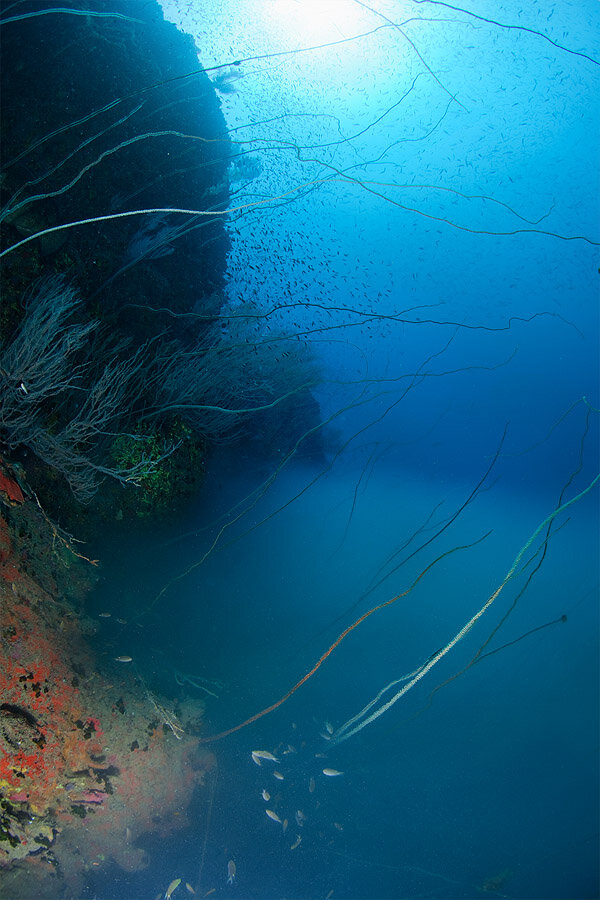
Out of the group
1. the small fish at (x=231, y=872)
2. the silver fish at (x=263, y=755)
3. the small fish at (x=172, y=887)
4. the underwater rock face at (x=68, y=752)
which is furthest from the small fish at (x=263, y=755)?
the small fish at (x=172, y=887)

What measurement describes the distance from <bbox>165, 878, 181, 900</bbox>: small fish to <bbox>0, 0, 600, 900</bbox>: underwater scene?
5 centimetres

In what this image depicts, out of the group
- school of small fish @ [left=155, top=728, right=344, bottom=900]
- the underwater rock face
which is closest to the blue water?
school of small fish @ [left=155, top=728, right=344, bottom=900]

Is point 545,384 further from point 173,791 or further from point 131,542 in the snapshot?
point 173,791

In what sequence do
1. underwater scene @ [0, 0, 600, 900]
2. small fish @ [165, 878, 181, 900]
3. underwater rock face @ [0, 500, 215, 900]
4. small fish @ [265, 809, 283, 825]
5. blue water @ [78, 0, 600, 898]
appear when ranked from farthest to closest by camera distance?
blue water @ [78, 0, 600, 898] < small fish @ [265, 809, 283, 825] < small fish @ [165, 878, 181, 900] < underwater scene @ [0, 0, 600, 900] < underwater rock face @ [0, 500, 215, 900]

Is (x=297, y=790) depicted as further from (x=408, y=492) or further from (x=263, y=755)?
(x=408, y=492)

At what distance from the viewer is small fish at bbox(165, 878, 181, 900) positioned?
268 cm

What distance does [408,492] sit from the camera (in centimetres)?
407

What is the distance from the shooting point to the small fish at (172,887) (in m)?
2.68

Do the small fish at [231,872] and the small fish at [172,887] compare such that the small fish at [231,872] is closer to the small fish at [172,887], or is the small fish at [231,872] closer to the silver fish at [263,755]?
the small fish at [172,887]

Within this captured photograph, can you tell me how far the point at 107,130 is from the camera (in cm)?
271

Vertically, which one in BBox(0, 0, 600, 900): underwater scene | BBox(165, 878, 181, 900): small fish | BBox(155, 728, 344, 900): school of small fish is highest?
BBox(0, 0, 600, 900): underwater scene

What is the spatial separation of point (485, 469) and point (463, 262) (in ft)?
6.89

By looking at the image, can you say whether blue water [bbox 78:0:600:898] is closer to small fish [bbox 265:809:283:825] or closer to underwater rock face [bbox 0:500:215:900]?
small fish [bbox 265:809:283:825]

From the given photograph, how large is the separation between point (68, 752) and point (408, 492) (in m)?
3.19
